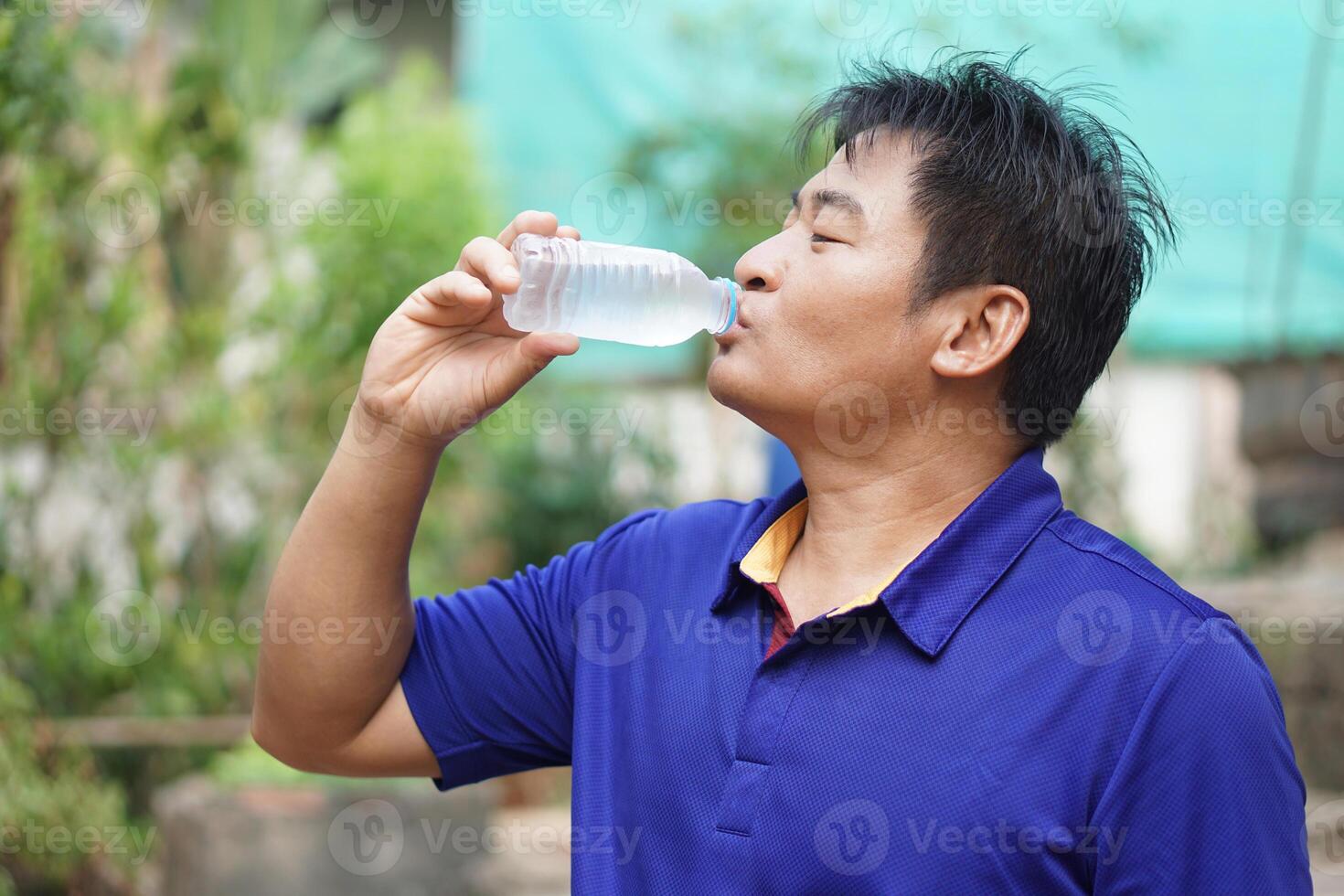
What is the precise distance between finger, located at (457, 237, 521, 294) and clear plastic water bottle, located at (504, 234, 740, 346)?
2.7 inches

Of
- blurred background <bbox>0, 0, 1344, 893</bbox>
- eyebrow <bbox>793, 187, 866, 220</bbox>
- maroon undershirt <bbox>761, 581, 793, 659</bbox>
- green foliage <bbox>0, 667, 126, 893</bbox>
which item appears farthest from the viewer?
blurred background <bbox>0, 0, 1344, 893</bbox>

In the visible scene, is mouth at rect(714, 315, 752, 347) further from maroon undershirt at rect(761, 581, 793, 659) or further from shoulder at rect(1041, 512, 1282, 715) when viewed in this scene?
shoulder at rect(1041, 512, 1282, 715)

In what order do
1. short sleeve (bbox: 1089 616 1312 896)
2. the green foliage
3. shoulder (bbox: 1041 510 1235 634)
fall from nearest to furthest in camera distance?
short sleeve (bbox: 1089 616 1312 896) < shoulder (bbox: 1041 510 1235 634) < the green foliage

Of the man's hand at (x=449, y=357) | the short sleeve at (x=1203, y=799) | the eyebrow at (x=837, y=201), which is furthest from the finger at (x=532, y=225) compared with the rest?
the short sleeve at (x=1203, y=799)

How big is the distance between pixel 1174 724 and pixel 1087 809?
4.8 inches

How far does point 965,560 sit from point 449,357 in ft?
2.31

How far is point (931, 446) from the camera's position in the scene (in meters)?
1.69

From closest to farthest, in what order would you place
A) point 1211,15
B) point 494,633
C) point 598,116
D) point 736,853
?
point 736,853 → point 494,633 → point 1211,15 → point 598,116

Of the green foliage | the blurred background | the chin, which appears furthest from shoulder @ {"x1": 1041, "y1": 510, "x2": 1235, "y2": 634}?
the green foliage

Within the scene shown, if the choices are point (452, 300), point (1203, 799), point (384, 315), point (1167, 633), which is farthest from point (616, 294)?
point (384, 315)

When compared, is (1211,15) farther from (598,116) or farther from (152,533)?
(152,533)

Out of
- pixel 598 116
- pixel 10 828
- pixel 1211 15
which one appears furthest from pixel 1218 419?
pixel 10 828

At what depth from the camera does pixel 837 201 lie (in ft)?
5.62

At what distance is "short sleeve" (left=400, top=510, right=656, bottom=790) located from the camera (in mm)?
1787
